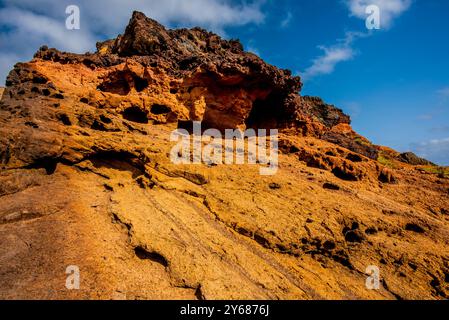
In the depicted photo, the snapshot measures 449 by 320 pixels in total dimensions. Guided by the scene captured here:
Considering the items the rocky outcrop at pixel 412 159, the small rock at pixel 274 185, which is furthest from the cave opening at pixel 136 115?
the rocky outcrop at pixel 412 159

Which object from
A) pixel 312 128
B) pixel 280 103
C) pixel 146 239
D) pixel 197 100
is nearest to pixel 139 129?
pixel 197 100

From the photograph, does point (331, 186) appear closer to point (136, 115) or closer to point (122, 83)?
point (136, 115)

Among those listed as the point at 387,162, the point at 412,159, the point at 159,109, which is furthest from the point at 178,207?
the point at 412,159

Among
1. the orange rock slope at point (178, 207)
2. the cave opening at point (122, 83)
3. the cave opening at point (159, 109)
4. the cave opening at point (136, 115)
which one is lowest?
the orange rock slope at point (178, 207)

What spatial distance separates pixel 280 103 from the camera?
18.6 m

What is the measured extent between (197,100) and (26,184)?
9.17 m

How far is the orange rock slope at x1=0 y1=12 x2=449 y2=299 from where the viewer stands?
627cm

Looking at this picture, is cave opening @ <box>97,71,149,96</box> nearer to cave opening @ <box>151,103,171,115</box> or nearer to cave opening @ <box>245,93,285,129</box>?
cave opening @ <box>151,103,171,115</box>

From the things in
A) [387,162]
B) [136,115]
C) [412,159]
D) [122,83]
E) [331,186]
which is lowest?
[331,186]

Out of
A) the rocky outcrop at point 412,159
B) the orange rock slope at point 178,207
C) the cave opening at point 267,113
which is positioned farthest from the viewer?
the rocky outcrop at point 412,159

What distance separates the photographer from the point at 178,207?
8547 millimetres

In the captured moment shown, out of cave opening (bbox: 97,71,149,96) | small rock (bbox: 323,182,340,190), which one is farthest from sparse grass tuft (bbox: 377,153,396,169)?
cave opening (bbox: 97,71,149,96)

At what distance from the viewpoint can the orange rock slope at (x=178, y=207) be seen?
6270 mm

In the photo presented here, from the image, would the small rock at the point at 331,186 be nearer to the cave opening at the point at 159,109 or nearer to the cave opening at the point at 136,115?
the cave opening at the point at 159,109
